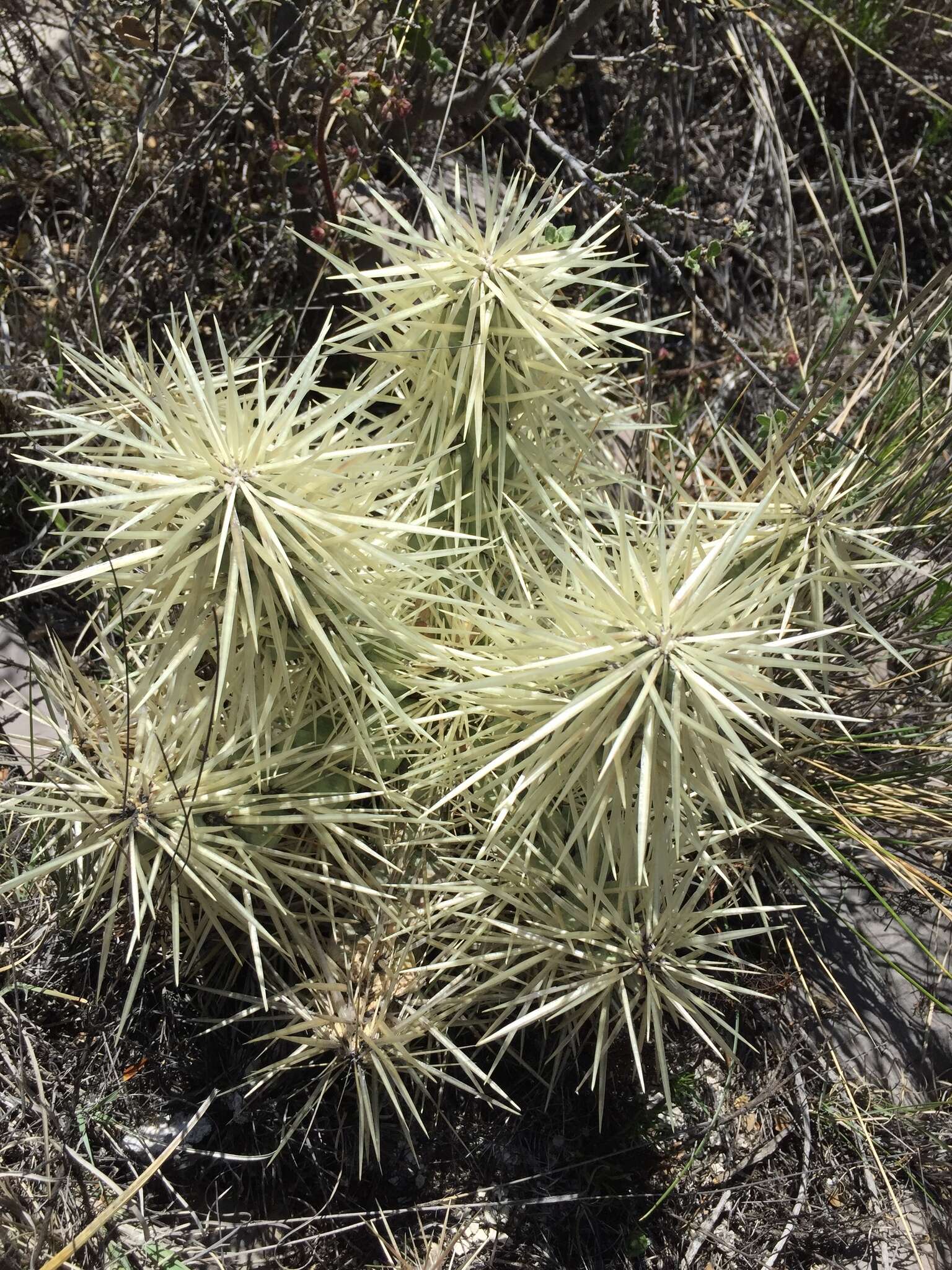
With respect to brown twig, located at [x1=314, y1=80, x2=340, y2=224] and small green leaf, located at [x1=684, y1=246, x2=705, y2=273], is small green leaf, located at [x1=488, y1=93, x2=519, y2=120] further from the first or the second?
small green leaf, located at [x1=684, y1=246, x2=705, y2=273]

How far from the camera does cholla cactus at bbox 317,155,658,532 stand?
115cm

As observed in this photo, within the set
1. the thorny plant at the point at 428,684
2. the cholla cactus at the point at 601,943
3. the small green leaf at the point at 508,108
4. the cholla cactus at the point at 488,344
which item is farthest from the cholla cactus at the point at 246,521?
the small green leaf at the point at 508,108

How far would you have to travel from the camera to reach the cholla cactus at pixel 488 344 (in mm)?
1149

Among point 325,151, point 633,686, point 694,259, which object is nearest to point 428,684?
point 633,686

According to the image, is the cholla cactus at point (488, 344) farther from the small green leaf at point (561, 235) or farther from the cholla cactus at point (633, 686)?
the cholla cactus at point (633, 686)

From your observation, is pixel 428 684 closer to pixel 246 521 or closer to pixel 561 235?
pixel 246 521

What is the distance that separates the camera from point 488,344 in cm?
118

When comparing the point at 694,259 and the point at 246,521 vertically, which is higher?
the point at 694,259

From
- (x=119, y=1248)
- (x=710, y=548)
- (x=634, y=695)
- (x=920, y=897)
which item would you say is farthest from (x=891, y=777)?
(x=119, y=1248)

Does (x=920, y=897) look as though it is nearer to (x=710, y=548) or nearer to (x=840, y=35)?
(x=710, y=548)

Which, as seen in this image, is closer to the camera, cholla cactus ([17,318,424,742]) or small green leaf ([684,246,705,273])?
cholla cactus ([17,318,424,742])

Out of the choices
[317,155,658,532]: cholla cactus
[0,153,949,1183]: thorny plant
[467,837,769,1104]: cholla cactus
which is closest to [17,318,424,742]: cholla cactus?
[0,153,949,1183]: thorny plant

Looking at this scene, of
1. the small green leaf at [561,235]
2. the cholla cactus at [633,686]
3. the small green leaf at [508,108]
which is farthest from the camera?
the small green leaf at [508,108]

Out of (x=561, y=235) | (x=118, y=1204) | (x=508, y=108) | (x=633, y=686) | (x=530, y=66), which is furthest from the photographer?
(x=530, y=66)
